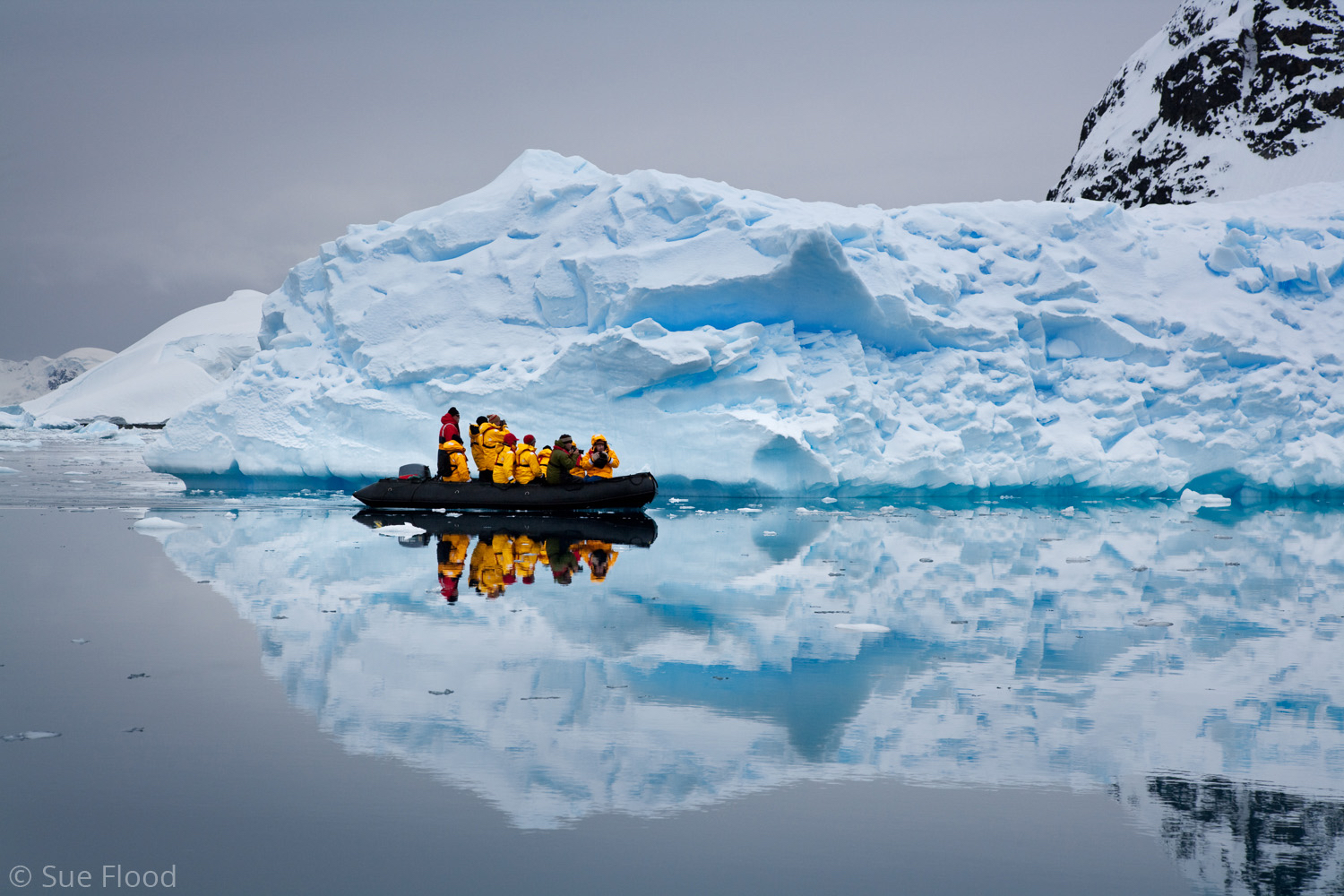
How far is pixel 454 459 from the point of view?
10.8 meters

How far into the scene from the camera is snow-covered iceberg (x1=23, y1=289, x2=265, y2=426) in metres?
47.3

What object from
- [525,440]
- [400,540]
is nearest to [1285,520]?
[525,440]

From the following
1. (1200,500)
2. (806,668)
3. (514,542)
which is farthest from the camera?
(1200,500)

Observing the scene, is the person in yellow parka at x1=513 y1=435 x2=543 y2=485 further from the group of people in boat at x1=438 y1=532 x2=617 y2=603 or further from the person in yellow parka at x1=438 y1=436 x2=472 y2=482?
the group of people in boat at x1=438 y1=532 x2=617 y2=603

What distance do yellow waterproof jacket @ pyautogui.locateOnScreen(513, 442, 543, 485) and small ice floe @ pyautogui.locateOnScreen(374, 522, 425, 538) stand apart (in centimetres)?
129

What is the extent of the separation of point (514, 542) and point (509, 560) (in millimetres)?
1275

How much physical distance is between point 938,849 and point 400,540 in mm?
6583

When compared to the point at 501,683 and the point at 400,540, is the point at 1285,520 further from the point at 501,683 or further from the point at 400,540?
the point at 501,683

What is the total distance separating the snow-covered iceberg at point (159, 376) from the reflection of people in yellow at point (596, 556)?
134 ft

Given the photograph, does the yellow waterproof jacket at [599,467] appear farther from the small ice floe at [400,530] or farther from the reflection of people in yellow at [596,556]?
the reflection of people in yellow at [596,556]

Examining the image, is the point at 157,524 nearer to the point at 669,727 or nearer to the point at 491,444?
the point at 491,444

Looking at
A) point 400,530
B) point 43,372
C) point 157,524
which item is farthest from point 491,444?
point 43,372

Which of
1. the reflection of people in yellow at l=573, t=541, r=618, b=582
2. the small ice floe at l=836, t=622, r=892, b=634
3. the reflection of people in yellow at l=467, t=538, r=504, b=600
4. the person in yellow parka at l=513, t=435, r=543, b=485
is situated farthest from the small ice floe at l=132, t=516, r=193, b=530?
the small ice floe at l=836, t=622, r=892, b=634

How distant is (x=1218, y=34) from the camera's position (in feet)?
69.6
